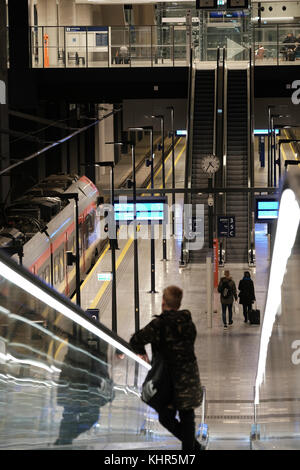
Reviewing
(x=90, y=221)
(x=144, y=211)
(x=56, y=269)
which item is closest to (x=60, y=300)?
(x=56, y=269)

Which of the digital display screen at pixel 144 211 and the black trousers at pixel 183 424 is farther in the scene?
the digital display screen at pixel 144 211

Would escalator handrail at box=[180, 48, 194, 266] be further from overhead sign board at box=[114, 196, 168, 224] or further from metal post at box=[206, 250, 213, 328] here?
metal post at box=[206, 250, 213, 328]

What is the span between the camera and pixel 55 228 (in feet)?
89.6

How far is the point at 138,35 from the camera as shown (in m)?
39.2

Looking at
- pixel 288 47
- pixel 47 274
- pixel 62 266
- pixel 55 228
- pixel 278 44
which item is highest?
pixel 278 44

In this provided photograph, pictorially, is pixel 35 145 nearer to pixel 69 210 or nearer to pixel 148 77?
pixel 148 77

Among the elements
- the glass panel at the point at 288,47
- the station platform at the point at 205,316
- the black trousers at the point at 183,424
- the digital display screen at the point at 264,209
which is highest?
the glass panel at the point at 288,47

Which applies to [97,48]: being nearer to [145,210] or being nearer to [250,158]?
[250,158]

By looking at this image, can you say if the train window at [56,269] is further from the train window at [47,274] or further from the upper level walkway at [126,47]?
the upper level walkway at [126,47]

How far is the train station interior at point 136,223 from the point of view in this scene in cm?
539

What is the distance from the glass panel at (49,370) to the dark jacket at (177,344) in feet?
1.45

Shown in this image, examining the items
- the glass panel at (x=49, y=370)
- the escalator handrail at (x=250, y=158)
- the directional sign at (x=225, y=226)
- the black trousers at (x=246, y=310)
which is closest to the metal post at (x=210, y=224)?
the directional sign at (x=225, y=226)

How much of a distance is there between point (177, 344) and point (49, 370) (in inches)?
32.1

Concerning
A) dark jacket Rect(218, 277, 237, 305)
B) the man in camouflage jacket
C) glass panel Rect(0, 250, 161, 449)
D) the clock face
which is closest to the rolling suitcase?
dark jacket Rect(218, 277, 237, 305)
